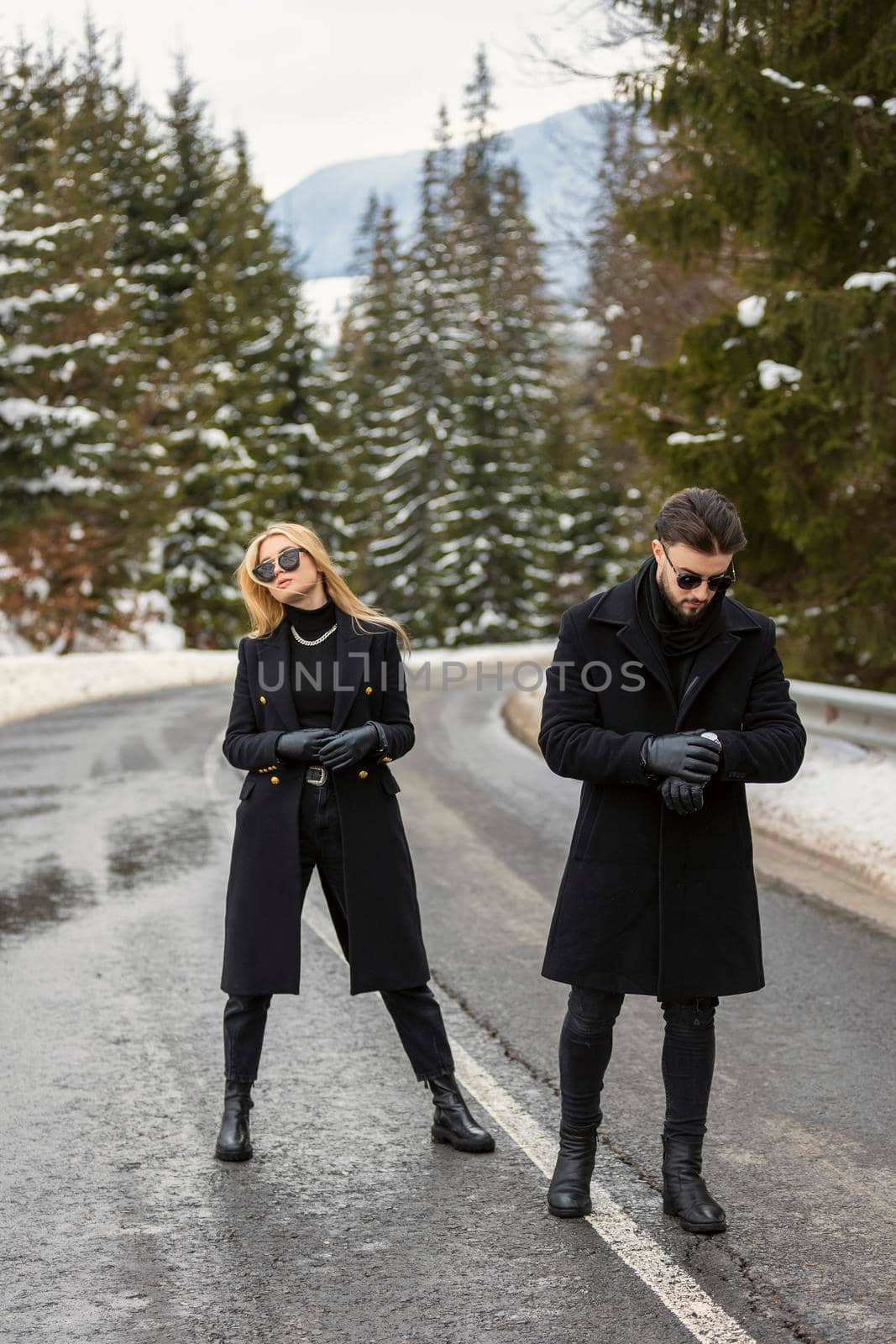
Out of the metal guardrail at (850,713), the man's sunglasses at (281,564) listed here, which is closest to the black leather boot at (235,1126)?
the man's sunglasses at (281,564)

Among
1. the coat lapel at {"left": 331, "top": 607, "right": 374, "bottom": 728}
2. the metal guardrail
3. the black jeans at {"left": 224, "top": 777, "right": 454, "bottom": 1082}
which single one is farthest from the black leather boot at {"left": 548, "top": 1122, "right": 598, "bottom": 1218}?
the metal guardrail

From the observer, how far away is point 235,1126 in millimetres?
4965

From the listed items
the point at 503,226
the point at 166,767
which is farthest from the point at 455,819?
the point at 503,226

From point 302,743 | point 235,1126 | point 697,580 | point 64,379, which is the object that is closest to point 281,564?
point 302,743

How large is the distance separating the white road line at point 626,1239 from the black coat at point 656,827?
26.3 inches

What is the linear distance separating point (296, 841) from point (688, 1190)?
63.4 inches

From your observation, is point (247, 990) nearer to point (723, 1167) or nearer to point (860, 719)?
point (723, 1167)

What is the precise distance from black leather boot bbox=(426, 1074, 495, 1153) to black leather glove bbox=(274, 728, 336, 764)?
1.20 meters

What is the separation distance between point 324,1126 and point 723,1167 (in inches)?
53.8

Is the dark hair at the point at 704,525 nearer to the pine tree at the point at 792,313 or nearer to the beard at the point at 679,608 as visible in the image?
the beard at the point at 679,608

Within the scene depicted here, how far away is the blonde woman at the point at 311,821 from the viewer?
16.2ft

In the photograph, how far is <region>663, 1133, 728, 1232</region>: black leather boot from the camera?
427cm

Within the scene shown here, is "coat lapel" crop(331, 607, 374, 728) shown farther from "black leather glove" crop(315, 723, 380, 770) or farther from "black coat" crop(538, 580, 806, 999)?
"black coat" crop(538, 580, 806, 999)

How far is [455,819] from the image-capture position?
1214 cm
